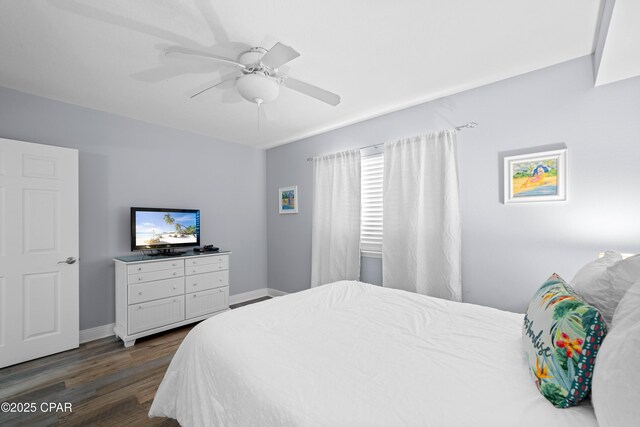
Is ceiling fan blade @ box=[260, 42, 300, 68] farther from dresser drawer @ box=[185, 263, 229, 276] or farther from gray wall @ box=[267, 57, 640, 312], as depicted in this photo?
dresser drawer @ box=[185, 263, 229, 276]

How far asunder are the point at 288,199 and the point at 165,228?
5.91 ft

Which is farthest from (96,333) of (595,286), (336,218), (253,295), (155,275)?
(595,286)

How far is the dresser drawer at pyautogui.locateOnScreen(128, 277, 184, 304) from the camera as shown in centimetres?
300

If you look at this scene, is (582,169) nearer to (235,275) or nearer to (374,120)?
(374,120)

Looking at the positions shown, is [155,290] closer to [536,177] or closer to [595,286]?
[595,286]

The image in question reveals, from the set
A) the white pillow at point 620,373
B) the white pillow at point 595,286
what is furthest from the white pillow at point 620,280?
the white pillow at point 620,373

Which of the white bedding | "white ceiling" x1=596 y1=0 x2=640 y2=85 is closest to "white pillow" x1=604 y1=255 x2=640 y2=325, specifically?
the white bedding

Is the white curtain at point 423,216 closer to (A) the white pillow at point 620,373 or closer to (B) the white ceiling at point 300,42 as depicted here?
(B) the white ceiling at point 300,42

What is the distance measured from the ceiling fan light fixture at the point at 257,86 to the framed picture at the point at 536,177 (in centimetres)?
210

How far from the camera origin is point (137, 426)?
1.77 meters

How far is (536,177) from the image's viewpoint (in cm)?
232

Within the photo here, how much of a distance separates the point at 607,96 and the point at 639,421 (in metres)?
2.46

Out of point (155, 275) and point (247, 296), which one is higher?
point (155, 275)

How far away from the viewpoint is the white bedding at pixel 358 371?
0.89 metres
